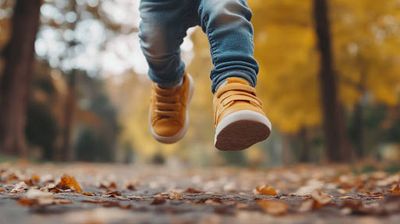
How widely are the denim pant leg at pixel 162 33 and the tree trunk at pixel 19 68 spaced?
31.0ft

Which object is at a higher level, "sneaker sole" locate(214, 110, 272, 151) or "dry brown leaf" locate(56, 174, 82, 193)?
"sneaker sole" locate(214, 110, 272, 151)

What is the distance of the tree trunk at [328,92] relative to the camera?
463 inches

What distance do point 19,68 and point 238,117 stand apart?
35.5ft

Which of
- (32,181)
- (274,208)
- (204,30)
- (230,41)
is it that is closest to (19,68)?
(32,181)

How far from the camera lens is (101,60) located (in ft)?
72.9

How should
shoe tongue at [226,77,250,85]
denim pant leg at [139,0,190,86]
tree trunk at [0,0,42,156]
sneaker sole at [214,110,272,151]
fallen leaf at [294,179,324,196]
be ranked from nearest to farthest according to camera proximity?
sneaker sole at [214,110,272,151]
shoe tongue at [226,77,250,85]
denim pant leg at [139,0,190,86]
fallen leaf at [294,179,324,196]
tree trunk at [0,0,42,156]

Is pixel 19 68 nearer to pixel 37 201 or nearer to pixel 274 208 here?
pixel 37 201

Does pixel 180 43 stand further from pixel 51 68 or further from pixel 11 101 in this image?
pixel 51 68

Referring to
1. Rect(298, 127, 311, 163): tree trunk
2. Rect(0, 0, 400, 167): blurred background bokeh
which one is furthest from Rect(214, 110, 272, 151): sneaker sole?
Rect(298, 127, 311, 163): tree trunk

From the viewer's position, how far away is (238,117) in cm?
200

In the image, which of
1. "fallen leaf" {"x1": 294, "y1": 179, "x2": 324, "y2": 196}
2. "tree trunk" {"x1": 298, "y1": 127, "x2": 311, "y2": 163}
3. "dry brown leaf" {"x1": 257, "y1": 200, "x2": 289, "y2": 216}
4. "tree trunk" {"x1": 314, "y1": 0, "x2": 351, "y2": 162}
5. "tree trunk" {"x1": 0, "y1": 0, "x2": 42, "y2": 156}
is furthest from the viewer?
"tree trunk" {"x1": 298, "y1": 127, "x2": 311, "y2": 163}

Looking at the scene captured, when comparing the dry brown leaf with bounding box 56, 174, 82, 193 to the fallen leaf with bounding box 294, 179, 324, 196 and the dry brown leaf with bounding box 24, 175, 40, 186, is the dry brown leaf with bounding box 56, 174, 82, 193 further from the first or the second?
the fallen leaf with bounding box 294, 179, 324, 196

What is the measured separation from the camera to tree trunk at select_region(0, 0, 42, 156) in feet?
38.2

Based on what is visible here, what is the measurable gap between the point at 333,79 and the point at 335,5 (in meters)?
2.33
